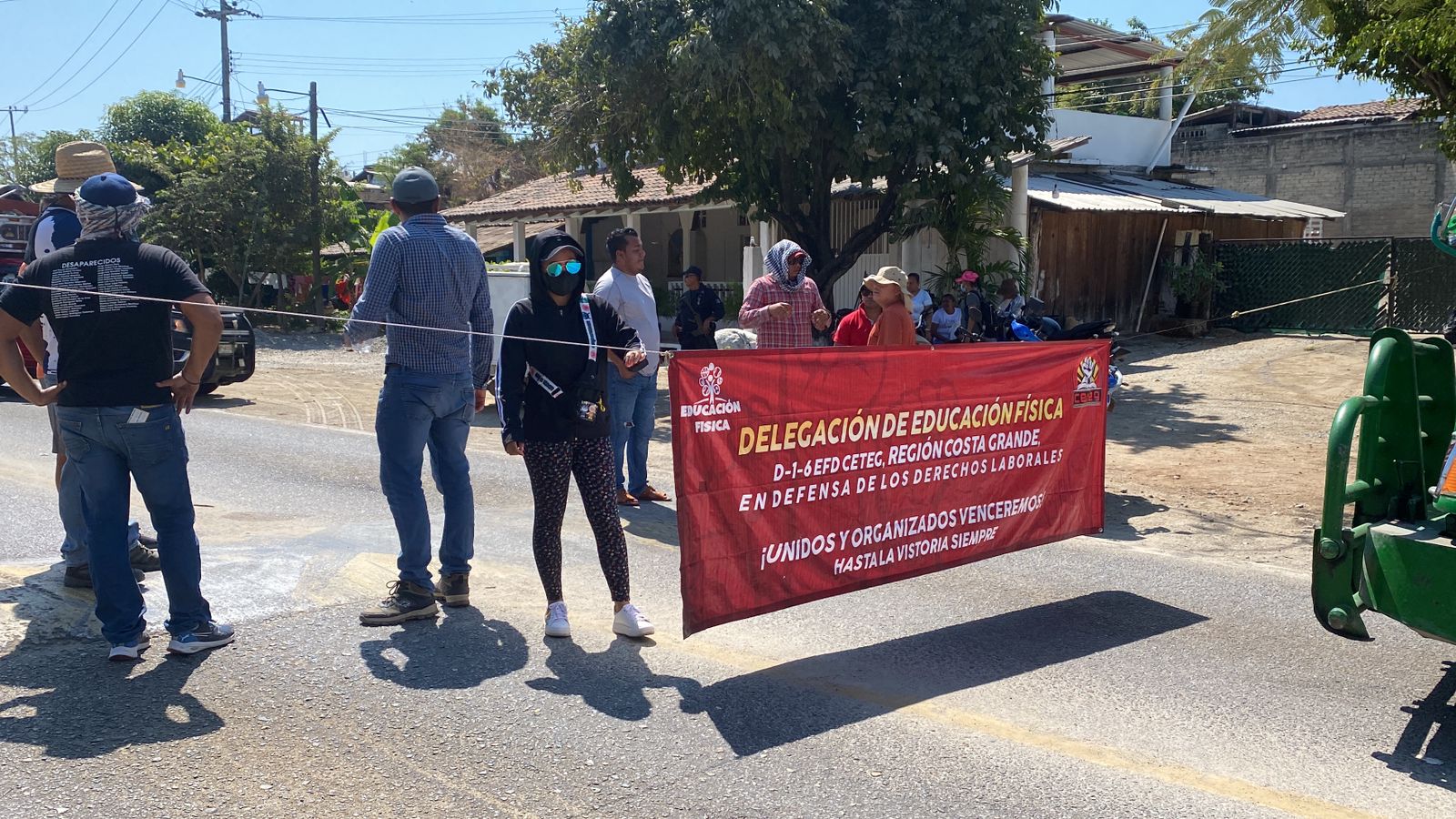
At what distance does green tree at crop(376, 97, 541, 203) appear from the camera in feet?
152

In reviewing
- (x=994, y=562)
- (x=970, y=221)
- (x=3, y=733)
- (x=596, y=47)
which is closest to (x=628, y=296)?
(x=994, y=562)

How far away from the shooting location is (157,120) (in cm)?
4391

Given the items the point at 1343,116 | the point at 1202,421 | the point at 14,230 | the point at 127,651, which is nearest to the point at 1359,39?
the point at 1202,421

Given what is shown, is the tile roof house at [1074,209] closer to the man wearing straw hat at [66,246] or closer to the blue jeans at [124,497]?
the man wearing straw hat at [66,246]

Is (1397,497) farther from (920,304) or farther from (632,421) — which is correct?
(920,304)

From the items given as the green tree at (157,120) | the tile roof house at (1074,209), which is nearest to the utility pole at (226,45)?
the green tree at (157,120)

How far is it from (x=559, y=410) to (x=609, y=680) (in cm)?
116

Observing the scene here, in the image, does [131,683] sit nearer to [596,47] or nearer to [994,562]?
[994,562]

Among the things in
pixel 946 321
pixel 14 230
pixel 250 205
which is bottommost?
pixel 946 321

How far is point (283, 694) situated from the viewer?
14.1 ft

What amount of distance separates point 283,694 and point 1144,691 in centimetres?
333

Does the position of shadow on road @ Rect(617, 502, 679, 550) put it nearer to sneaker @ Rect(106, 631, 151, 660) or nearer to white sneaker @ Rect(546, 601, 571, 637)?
white sneaker @ Rect(546, 601, 571, 637)

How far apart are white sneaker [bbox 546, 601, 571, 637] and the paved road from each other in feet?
0.31

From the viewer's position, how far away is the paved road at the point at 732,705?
3592mm
